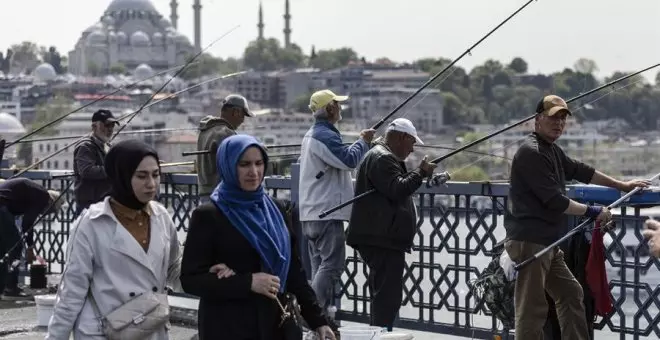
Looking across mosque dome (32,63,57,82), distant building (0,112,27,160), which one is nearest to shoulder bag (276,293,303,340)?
distant building (0,112,27,160)

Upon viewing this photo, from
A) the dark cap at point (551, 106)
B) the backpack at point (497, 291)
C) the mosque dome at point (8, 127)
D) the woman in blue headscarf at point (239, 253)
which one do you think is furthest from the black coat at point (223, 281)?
the mosque dome at point (8, 127)

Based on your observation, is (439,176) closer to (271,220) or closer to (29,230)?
(271,220)

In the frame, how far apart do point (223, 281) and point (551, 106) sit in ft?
8.44

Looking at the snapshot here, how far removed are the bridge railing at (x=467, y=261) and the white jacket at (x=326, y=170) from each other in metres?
0.37

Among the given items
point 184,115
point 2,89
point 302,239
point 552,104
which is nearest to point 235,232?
point 552,104

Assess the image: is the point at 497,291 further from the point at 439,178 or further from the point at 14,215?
the point at 14,215

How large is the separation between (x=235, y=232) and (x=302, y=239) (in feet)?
13.4

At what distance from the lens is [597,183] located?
279 inches

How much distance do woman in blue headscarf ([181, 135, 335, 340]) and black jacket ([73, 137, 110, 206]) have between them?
4.67 m

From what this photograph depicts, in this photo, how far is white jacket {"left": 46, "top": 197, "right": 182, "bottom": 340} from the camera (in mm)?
4938

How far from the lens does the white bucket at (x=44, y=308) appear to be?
8883 millimetres

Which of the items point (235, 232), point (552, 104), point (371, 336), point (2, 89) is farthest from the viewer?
point (2, 89)

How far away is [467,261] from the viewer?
794cm

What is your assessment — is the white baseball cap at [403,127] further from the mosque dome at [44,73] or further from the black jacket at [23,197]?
the mosque dome at [44,73]
